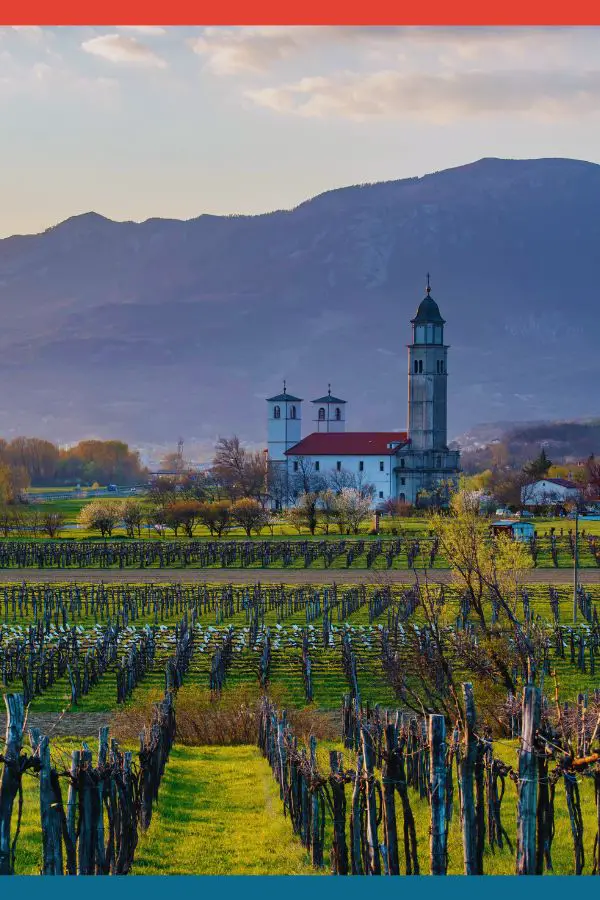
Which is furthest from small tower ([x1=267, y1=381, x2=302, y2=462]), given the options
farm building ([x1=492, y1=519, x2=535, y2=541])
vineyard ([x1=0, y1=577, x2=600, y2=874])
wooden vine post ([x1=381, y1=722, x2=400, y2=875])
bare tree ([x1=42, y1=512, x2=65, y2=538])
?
wooden vine post ([x1=381, y1=722, x2=400, y2=875])

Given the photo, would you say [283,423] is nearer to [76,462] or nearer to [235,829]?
[76,462]

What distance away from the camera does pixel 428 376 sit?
5049 inches

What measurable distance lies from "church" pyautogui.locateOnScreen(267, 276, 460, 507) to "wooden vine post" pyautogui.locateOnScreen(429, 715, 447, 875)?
91.3 metres

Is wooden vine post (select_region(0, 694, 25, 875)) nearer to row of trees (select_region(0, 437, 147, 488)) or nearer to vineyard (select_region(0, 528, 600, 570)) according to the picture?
vineyard (select_region(0, 528, 600, 570))

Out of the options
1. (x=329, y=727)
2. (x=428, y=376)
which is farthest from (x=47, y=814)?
(x=428, y=376)

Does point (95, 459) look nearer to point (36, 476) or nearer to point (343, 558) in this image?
point (36, 476)

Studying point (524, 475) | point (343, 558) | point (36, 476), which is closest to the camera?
point (343, 558)

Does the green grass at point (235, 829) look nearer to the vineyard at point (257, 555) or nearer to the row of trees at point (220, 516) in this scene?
the vineyard at point (257, 555)

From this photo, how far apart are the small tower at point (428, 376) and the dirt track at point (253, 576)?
6812 centimetres

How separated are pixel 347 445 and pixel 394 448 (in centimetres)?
472

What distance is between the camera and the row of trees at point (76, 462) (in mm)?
162750

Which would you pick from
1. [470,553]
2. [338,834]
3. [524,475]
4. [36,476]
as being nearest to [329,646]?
[470,553]

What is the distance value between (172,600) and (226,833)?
30.3 metres

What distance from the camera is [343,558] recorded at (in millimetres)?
62844
